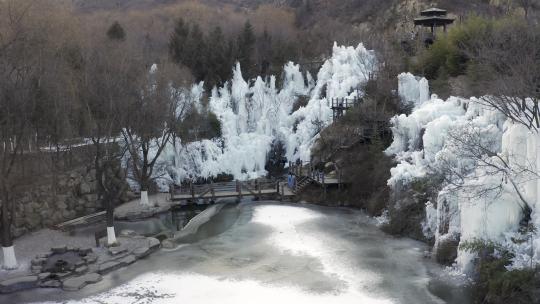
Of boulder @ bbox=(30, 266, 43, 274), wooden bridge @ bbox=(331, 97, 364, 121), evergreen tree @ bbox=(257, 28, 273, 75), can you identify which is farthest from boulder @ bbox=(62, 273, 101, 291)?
evergreen tree @ bbox=(257, 28, 273, 75)

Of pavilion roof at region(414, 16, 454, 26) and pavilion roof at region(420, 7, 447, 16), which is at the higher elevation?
pavilion roof at region(420, 7, 447, 16)

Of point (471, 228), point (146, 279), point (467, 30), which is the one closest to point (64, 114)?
point (146, 279)

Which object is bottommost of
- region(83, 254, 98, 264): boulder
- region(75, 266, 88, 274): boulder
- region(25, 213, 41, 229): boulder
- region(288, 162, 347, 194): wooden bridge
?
region(75, 266, 88, 274): boulder

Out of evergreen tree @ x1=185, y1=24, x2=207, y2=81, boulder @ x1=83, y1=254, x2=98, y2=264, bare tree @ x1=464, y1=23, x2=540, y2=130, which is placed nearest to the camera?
bare tree @ x1=464, y1=23, x2=540, y2=130

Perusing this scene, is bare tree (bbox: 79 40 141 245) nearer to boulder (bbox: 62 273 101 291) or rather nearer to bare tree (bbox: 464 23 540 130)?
boulder (bbox: 62 273 101 291)

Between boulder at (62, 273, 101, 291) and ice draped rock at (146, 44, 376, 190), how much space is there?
12674 mm

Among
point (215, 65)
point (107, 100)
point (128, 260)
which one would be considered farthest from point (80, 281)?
point (215, 65)

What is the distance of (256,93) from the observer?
34.8m

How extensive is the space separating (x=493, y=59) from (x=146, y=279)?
14023mm

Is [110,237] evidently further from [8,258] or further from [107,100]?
[107,100]

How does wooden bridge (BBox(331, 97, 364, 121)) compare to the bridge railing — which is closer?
the bridge railing

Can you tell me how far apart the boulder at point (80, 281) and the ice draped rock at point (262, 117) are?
12674 millimetres

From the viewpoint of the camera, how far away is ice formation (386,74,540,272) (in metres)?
14.1

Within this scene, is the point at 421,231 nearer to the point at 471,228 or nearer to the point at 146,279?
the point at 471,228
